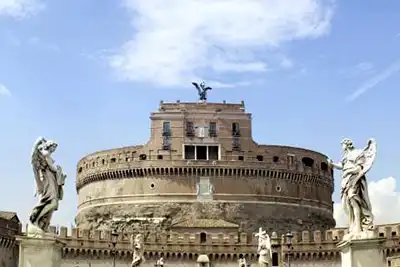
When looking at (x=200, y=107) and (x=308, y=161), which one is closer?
(x=200, y=107)

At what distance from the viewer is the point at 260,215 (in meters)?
73.0

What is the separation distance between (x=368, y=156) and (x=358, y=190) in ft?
1.92

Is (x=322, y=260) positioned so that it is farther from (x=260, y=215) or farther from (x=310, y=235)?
(x=260, y=215)

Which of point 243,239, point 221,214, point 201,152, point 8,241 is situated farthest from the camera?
point 201,152

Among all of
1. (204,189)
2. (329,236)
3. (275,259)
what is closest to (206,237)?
(275,259)

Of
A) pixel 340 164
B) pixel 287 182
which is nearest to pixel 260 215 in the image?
pixel 287 182

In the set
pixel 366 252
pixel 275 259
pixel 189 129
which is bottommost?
pixel 366 252

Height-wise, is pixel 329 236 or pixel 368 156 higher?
pixel 329 236

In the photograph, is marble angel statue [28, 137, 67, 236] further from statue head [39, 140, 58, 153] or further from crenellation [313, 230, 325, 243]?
crenellation [313, 230, 325, 243]

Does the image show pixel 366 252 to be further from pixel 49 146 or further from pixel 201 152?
pixel 201 152

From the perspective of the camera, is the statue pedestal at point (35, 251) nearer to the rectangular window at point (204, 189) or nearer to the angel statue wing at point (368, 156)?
the angel statue wing at point (368, 156)

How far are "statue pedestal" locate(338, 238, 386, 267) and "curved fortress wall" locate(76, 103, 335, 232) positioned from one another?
59.5 m

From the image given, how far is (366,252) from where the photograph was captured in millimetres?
12430

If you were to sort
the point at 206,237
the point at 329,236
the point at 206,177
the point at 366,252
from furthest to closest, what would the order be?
1. the point at 206,177
2. the point at 206,237
3. the point at 329,236
4. the point at 366,252
